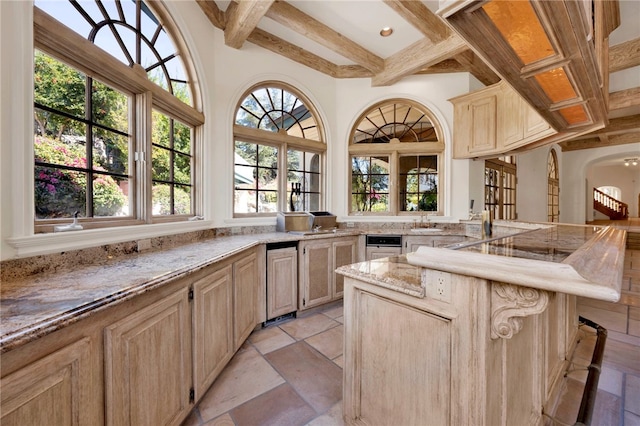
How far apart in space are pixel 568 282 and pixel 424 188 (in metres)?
3.47

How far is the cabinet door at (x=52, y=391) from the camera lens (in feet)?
2.21

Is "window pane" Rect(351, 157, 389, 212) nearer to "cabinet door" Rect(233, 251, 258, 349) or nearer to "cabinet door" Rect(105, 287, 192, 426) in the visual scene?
"cabinet door" Rect(233, 251, 258, 349)

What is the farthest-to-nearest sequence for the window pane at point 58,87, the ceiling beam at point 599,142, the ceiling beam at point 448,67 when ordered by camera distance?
the ceiling beam at point 599,142 < the ceiling beam at point 448,67 < the window pane at point 58,87

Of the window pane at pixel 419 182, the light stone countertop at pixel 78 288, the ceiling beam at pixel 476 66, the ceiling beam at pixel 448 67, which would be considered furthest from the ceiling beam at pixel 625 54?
the light stone countertop at pixel 78 288

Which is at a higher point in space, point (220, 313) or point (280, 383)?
point (220, 313)

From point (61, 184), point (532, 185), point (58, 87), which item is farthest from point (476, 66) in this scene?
point (61, 184)

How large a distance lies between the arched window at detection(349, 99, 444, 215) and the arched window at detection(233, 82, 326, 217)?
Result: 629mm

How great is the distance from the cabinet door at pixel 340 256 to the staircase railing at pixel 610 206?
49.2 feet

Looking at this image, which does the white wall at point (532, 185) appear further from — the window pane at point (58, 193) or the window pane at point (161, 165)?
the window pane at point (58, 193)

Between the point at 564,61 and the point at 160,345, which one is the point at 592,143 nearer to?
the point at 564,61

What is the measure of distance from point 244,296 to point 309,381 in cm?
83

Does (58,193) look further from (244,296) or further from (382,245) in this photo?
(382,245)

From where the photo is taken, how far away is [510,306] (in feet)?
2.66

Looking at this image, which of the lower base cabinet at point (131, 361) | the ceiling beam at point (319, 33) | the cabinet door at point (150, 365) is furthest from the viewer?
the ceiling beam at point (319, 33)
